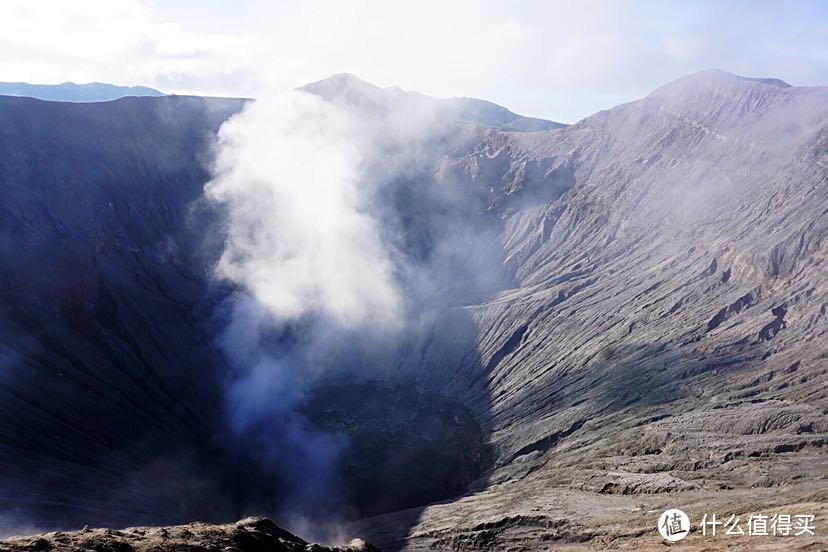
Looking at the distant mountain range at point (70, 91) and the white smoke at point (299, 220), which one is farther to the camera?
the distant mountain range at point (70, 91)

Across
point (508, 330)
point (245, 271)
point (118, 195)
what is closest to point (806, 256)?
point (508, 330)

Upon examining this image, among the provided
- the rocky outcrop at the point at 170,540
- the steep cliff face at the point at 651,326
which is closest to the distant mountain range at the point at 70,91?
the steep cliff face at the point at 651,326

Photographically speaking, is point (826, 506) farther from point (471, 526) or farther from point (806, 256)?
point (806, 256)

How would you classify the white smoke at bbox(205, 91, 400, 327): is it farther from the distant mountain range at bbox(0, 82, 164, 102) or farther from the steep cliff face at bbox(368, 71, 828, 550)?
the distant mountain range at bbox(0, 82, 164, 102)

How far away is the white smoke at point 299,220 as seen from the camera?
8288cm

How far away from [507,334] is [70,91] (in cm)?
15696

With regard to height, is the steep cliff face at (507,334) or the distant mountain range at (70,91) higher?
the distant mountain range at (70,91)

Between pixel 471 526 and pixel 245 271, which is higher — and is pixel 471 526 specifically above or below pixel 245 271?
below

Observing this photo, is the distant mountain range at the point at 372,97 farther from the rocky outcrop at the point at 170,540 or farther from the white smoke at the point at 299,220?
the rocky outcrop at the point at 170,540

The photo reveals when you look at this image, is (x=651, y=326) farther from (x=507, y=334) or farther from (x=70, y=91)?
(x=70, y=91)

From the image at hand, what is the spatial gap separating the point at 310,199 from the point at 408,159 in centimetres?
2173

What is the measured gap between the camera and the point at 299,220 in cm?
8931

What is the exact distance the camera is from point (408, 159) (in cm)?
10775

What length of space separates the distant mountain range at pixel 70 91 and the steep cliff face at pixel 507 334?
303ft
